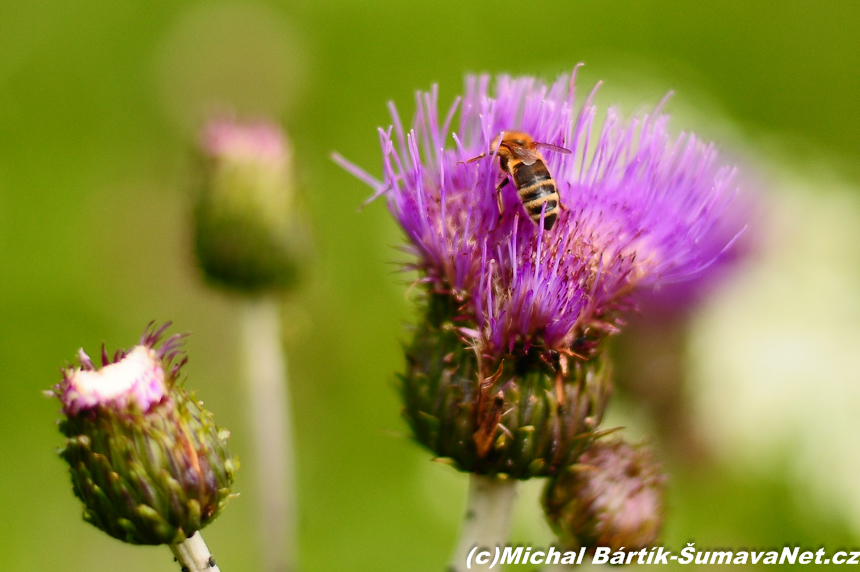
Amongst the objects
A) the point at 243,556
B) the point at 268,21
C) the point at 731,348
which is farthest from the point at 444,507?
the point at 268,21

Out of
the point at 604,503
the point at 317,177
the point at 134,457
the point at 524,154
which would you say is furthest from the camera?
the point at 317,177

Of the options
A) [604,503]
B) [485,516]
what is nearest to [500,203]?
[485,516]

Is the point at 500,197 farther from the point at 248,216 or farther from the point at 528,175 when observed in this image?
the point at 248,216

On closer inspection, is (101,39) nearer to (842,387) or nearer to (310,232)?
(310,232)

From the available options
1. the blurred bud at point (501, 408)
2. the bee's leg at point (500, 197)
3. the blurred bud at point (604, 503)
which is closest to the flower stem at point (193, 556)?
the blurred bud at point (501, 408)

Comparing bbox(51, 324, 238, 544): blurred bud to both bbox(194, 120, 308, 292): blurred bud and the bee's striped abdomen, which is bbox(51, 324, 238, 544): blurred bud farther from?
bbox(194, 120, 308, 292): blurred bud
